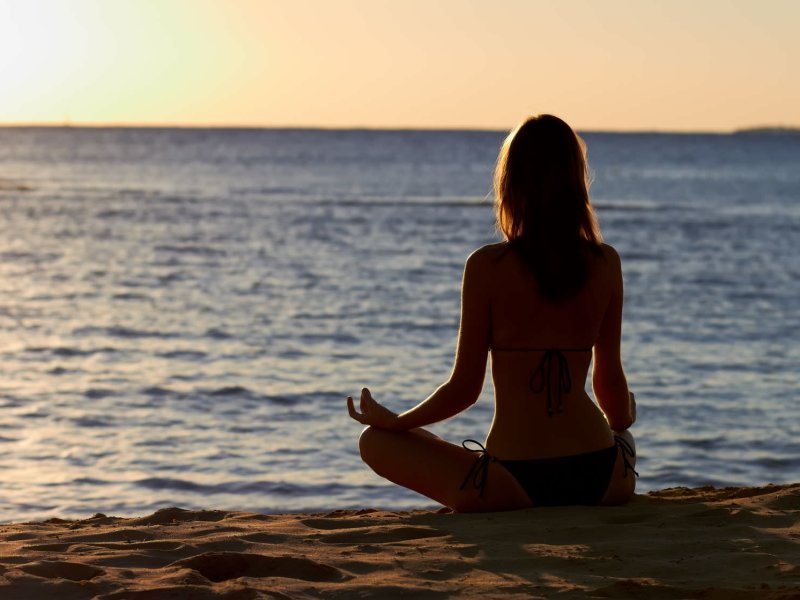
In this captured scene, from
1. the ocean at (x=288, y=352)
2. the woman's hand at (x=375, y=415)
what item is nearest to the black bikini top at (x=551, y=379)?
the woman's hand at (x=375, y=415)

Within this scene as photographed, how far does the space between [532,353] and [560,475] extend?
18.7 inches

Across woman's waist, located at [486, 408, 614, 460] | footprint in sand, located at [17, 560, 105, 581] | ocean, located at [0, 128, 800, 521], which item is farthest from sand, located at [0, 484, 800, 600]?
ocean, located at [0, 128, 800, 521]

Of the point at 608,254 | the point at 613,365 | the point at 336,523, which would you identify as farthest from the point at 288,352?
the point at 608,254

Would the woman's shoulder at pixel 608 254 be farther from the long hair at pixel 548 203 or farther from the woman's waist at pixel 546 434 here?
the woman's waist at pixel 546 434

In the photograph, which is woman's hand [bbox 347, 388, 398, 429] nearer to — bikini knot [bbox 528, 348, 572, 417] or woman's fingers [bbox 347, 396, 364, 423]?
woman's fingers [bbox 347, 396, 364, 423]

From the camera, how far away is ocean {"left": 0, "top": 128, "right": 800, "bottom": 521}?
298 inches

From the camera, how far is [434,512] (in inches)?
185

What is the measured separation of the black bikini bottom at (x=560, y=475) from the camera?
4438 millimetres

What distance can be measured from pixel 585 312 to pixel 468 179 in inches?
2349

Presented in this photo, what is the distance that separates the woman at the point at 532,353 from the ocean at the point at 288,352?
2.49m

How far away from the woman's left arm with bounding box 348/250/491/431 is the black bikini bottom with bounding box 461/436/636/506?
0.54 feet

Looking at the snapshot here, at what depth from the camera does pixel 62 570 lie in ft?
12.0

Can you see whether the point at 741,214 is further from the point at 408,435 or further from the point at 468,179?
the point at 408,435

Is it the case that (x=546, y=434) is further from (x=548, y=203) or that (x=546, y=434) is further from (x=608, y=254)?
(x=548, y=203)
